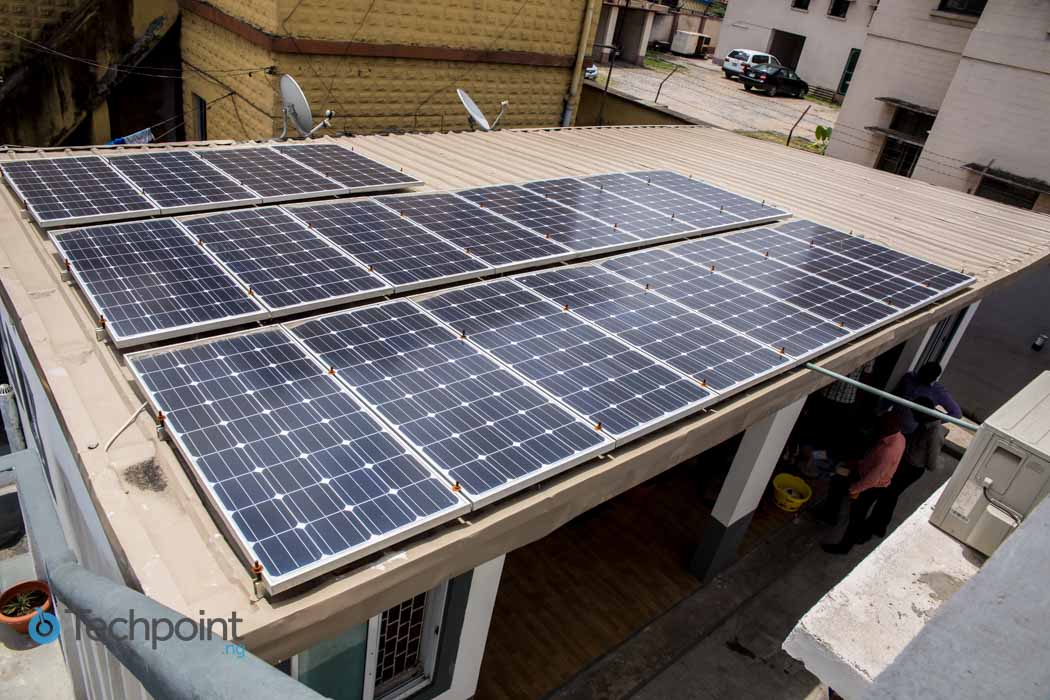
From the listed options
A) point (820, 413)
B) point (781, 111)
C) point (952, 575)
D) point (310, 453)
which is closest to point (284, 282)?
point (310, 453)

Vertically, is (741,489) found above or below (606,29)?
below

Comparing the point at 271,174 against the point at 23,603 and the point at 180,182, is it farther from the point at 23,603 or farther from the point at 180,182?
the point at 23,603

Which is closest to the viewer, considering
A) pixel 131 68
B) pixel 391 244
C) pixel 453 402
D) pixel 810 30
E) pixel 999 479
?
pixel 999 479

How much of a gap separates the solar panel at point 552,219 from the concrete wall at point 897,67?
24439 millimetres

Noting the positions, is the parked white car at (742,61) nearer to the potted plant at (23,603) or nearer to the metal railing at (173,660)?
the potted plant at (23,603)

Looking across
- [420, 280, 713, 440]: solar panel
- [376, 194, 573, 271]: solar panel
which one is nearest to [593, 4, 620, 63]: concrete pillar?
[376, 194, 573, 271]: solar panel

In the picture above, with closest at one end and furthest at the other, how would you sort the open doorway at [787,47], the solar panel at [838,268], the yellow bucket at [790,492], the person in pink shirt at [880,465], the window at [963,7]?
the solar panel at [838,268]
the person in pink shirt at [880,465]
the yellow bucket at [790,492]
the window at [963,7]
the open doorway at [787,47]

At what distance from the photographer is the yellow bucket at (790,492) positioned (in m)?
13.2

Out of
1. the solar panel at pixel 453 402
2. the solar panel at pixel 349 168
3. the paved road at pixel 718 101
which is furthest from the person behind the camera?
the paved road at pixel 718 101

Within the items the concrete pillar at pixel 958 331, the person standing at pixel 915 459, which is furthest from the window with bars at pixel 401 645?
the concrete pillar at pixel 958 331

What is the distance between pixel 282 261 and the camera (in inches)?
315

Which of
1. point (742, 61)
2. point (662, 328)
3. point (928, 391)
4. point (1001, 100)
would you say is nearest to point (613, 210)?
point (662, 328)

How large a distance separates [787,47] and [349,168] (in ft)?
165

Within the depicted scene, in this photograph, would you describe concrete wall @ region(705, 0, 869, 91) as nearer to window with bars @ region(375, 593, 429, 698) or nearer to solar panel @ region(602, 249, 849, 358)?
solar panel @ region(602, 249, 849, 358)
